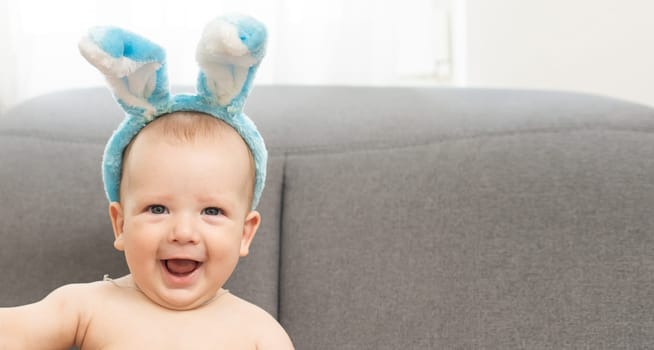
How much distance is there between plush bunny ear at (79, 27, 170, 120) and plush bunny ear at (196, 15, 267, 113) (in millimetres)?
57

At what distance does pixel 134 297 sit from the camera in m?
1.14

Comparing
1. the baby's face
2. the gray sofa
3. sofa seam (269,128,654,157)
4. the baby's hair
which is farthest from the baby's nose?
sofa seam (269,128,654,157)

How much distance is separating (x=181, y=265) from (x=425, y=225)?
0.45 m

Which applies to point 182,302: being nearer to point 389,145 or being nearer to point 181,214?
point 181,214

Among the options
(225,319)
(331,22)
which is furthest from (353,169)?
(331,22)

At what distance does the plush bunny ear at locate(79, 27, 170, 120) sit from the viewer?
99 centimetres

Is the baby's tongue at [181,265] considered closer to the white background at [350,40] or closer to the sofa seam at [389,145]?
the sofa seam at [389,145]

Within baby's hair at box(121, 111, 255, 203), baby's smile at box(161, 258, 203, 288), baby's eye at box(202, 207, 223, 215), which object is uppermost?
baby's hair at box(121, 111, 255, 203)

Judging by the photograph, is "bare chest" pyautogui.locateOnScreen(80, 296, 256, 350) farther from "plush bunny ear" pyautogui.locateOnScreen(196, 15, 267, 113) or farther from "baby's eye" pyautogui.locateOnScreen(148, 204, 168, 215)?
"plush bunny ear" pyautogui.locateOnScreen(196, 15, 267, 113)

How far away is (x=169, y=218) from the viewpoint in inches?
42.2

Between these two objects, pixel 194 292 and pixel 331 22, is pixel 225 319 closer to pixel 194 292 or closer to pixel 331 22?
pixel 194 292

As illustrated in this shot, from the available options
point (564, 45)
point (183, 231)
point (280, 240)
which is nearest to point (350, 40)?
point (564, 45)

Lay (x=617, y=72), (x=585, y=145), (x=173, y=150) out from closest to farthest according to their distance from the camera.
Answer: (x=173, y=150) < (x=585, y=145) < (x=617, y=72)

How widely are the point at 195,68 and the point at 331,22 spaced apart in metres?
0.37
